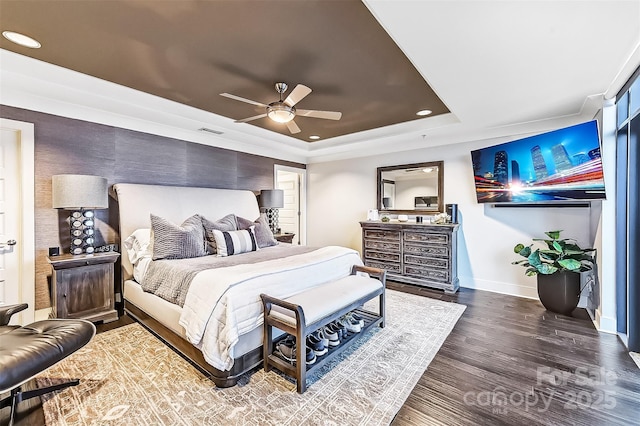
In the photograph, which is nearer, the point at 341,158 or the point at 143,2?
the point at 143,2

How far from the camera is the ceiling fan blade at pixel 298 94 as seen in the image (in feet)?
7.86

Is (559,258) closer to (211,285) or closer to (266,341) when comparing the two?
(266,341)

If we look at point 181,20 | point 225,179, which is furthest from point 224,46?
point 225,179

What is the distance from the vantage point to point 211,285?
7.27 ft

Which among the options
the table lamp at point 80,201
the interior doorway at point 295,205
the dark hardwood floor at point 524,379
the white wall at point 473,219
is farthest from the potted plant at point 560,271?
the table lamp at point 80,201

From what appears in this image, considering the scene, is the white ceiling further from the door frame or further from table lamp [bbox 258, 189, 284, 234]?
table lamp [bbox 258, 189, 284, 234]

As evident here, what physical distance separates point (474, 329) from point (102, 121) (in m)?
5.08

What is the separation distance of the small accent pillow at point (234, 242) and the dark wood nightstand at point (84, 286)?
116 centimetres

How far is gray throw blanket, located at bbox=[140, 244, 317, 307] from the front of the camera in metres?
2.53

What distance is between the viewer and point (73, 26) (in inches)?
79.9

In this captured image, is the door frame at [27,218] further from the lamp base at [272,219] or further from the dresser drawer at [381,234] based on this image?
the dresser drawer at [381,234]

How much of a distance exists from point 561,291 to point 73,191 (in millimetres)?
5666

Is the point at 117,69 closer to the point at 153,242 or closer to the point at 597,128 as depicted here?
the point at 153,242

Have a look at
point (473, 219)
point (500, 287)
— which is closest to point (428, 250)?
point (473, 219)
